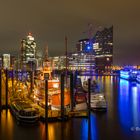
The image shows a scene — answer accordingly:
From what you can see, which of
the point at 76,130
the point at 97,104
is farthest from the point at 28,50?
the point at 76,130

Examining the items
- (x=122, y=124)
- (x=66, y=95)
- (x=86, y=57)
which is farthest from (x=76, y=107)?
(x=86, y=57)

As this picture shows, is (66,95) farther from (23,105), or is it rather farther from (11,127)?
(11,127)

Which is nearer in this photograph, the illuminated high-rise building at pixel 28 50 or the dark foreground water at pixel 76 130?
the dark foreground water at pixel 76 130

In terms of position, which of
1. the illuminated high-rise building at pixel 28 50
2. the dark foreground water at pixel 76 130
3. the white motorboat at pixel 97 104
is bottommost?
the dark foreground water at pixel 76 130

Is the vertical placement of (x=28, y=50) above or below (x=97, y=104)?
above

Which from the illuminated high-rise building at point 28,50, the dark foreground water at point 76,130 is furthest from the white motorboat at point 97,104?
the illuminated high-rise building at point 28,50

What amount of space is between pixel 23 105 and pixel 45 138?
734 cm

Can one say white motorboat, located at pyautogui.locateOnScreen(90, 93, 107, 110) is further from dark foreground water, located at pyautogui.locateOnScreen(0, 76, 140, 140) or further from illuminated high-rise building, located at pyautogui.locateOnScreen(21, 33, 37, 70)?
illuminated high-rise building, located at pyautogui.locateOnScreen(21, 33, 37, 70)

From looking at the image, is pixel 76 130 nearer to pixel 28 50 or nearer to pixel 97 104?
pixel 97 104

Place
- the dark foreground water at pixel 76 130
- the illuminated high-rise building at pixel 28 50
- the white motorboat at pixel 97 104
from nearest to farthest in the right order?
the dark foreground water at pixel 76 130 < the white motorboat at pixel 97 104 < the illuminated high-rise building at pixel 28 50

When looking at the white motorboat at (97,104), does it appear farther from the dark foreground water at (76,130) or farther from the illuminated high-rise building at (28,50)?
the illuminated high-rise building at (28,50)

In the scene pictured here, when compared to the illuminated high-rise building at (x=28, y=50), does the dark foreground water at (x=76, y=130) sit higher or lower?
lower

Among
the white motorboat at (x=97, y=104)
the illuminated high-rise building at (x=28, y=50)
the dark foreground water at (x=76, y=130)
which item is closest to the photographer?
the dark foreground water at (x=76, y=130)

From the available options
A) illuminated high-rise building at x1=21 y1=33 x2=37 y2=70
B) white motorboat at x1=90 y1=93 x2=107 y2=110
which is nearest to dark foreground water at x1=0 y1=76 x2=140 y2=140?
white motorboat at x1=90 y1=93 x2=107 y2=110
